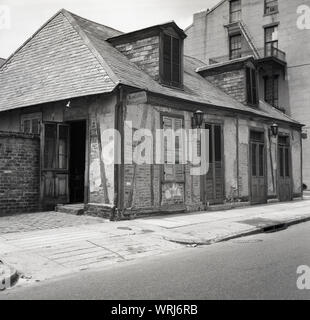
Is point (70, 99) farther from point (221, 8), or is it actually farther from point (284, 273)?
point (221, 8)

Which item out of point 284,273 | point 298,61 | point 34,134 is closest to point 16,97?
point 34,134

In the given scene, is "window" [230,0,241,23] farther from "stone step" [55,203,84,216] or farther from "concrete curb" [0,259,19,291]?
"concrete curb" [0,259,19,291]

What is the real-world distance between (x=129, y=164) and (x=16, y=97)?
5.21 metres

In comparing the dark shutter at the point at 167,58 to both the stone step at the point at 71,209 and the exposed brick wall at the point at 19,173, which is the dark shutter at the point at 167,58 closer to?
the exposed brick wall at the point at 19,173

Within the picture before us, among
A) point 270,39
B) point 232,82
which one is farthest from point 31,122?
point 270,39

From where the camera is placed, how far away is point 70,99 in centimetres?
1208

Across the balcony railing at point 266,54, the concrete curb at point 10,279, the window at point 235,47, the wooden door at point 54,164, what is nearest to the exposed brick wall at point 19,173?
the wooden door at point 54,164

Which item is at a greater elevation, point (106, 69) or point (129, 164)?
point (106, 69)

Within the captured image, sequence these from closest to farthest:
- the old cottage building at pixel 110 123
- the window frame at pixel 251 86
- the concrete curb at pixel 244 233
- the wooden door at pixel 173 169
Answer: the concrete curb at pixel 244 233 → the old cottage building at pixel 110 123 → the wooden door at pixel 173 169 → the window frame at pixel 251 86

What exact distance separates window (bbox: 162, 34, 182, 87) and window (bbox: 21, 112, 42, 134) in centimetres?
435

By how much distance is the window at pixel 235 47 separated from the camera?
3046cm

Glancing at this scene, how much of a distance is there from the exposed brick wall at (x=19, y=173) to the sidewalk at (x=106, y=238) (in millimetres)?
923

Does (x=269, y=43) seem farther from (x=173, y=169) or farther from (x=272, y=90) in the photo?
(x=173, y=169)

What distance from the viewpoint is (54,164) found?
12.6 m
